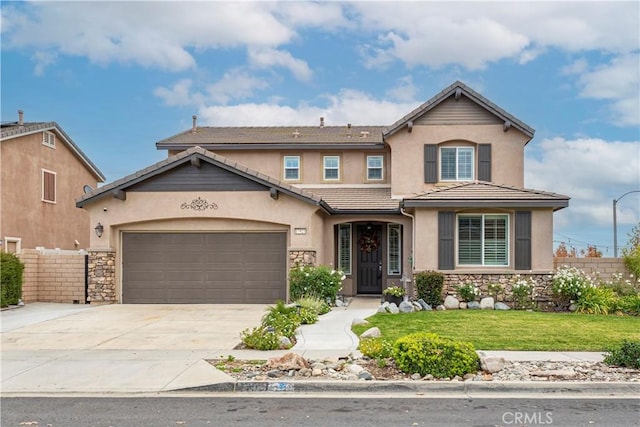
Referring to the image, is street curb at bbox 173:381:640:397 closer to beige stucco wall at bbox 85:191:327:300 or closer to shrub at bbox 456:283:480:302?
shrub at bbox 456:283:480:302

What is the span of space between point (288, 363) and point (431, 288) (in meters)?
9.43

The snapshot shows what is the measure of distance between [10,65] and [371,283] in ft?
44.6

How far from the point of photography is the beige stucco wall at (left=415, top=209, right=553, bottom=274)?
19328mm

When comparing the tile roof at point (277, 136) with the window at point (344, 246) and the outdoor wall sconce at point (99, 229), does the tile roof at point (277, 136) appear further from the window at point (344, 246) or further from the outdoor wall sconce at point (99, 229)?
the outdoor wall sconce at point (99, 229)

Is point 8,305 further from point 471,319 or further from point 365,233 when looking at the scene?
point 471,319

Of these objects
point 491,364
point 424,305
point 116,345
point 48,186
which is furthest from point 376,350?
point 48,186

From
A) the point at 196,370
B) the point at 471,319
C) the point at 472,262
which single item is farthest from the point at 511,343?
the point at 472,262

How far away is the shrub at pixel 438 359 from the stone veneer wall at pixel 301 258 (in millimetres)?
10184

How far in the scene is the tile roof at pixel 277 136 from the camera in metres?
A: 25.1

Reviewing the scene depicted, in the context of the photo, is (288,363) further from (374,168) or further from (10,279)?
(374,168)

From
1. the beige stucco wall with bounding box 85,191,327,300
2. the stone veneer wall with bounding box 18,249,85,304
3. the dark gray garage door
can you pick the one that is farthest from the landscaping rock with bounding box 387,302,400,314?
the stone veneer wall with bounding box 18,249,85,304

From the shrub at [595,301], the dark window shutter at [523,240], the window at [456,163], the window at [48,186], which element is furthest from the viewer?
the window at [48,186]

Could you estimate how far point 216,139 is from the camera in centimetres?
2606

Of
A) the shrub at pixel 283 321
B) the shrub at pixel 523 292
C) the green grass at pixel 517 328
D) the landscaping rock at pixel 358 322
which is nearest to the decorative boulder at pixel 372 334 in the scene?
the green grass at pixel 517 328
